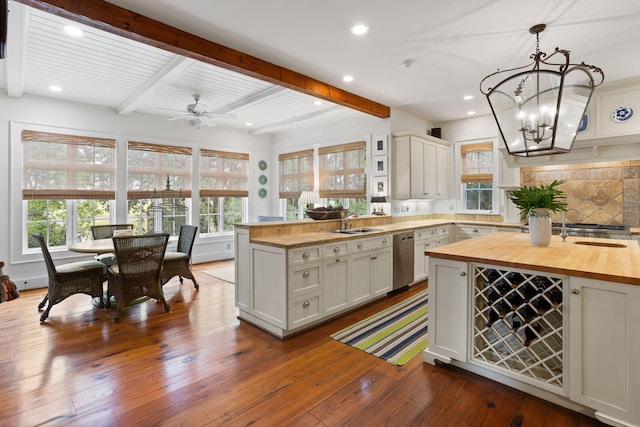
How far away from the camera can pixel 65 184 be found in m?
5.04

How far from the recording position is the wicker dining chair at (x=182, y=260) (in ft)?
14.4

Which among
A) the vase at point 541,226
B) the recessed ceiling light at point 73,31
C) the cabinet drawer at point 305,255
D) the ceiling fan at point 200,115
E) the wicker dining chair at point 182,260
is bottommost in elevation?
the wicker dining chair at point 182,260

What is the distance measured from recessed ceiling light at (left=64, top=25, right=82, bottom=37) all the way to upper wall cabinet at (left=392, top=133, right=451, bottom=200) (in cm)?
419

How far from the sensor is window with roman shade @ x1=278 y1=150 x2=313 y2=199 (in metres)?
6.84

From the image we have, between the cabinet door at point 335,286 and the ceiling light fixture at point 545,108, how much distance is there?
6.25ft

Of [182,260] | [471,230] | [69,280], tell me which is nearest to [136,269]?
[69,280]

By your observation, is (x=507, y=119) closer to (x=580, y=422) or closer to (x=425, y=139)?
(x=580, y=422)

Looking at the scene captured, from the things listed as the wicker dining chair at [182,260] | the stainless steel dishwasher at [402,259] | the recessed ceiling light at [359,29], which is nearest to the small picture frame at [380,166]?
the stainless steel dishwasher at [402,259]

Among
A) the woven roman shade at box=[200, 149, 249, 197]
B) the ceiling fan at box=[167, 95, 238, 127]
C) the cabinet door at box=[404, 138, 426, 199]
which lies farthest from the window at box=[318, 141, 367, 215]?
the ceiling fan at box=[167, 95, 238, 127]

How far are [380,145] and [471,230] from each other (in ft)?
6.92

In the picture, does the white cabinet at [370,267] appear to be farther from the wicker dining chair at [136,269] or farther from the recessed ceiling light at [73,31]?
the recessed ceiling light at [73,31]

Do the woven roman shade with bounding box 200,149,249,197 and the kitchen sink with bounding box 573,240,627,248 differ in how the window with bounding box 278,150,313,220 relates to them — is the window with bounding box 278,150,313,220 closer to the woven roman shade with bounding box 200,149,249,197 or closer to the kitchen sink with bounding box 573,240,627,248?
the woven roman shade with bounding box 200,149,249,197

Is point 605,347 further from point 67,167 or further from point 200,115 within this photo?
point 67,167

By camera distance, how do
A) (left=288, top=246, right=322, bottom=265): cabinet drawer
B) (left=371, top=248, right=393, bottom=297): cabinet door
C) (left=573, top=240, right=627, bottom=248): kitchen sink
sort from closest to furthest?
(left=573, top=240, right=627, bottom=248): kitchen sink
(left=288, top=246, right=322, bottom=265): cabinet drawer
(left=371, top=248, right=393, bottom=297): cabinet door
